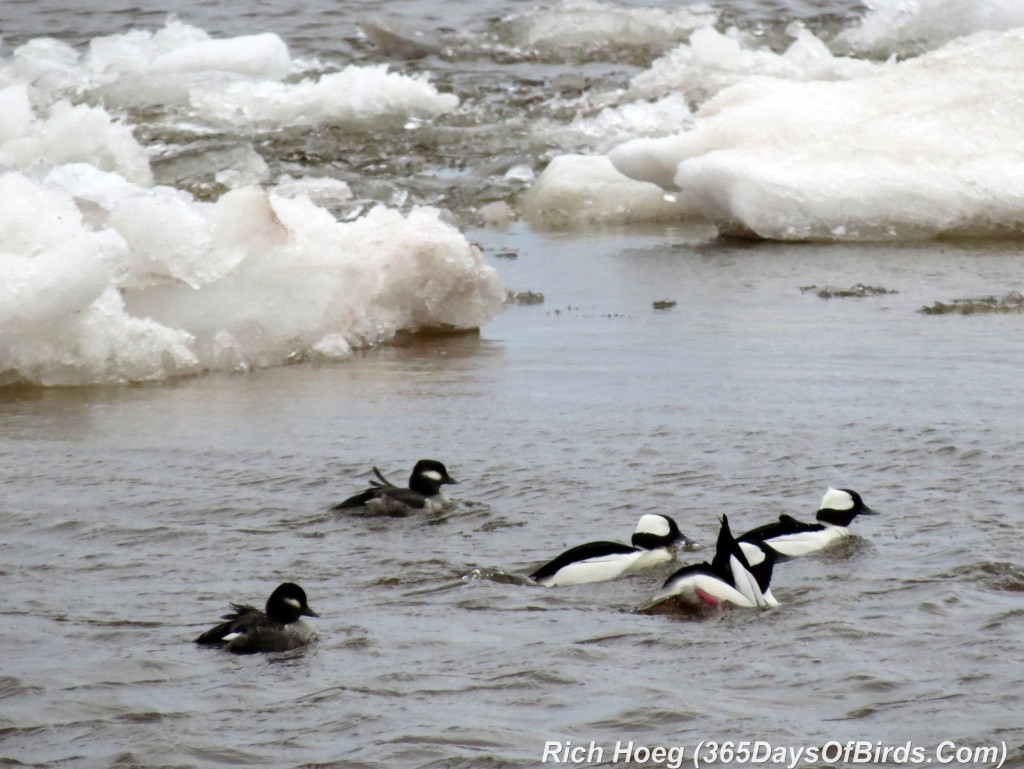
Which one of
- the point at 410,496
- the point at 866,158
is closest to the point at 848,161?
the point at 866,158

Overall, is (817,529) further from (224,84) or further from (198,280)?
(224,84)

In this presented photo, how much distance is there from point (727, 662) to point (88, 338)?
492 cm

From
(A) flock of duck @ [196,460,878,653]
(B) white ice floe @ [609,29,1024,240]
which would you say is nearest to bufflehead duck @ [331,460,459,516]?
(A) flock of duck @ [196,460,878,653]

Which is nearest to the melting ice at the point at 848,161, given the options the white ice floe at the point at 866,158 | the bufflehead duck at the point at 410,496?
the white ice floe at the point at 866,158

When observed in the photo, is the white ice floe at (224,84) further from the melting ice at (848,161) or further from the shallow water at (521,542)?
the shallow water at (521,542)

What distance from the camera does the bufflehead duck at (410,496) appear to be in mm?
5801

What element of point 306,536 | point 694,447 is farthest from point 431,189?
point 306,536

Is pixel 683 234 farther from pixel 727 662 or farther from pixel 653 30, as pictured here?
pixel 653 30

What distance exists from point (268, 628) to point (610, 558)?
3.85ft

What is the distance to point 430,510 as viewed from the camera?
19.4 feet

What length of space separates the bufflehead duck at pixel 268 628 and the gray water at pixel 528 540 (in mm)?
48

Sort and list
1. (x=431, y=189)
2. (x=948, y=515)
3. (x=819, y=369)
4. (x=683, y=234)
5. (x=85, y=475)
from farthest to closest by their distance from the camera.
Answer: (x=431, y=189), (x=683, y=234), (x=819, y=369), (x=85, y=475), (x=948, y=515)

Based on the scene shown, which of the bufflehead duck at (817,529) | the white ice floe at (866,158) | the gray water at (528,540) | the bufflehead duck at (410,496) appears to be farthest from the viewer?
the white ice floe at (866,158)

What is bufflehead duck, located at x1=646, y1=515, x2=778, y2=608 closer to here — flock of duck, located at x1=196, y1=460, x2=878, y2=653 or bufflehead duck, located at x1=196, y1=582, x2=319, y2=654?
flock of duck, located at x1=196, y1=460, x2=878, y2=653
